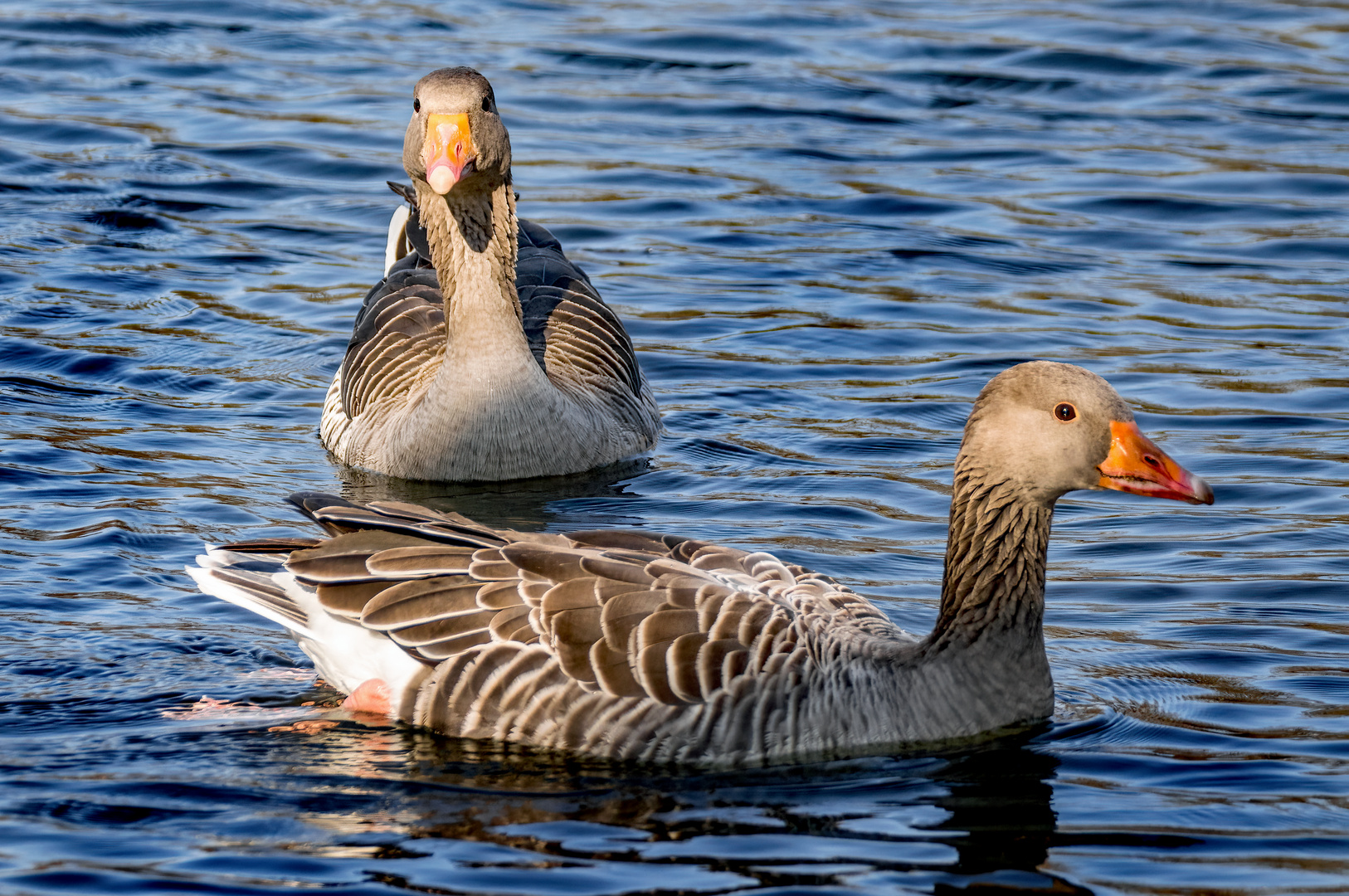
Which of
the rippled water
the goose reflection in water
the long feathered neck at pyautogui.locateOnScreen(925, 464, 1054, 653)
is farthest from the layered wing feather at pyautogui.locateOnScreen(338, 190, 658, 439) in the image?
the goose reflection in water

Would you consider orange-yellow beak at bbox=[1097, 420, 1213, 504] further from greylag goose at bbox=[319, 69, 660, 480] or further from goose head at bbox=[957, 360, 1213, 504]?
greylag goose at bbox=[319, 69, 660, 480]

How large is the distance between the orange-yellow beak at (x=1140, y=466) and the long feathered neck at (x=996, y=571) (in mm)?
364

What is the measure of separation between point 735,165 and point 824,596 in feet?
34.3

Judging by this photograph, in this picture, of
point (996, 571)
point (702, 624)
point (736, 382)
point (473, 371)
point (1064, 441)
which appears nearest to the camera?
point (702, 624)

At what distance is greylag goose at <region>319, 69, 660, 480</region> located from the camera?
36.5ft

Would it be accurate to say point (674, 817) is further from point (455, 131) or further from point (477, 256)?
point (477, 256)

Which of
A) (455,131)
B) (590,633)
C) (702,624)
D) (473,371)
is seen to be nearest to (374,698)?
(590,633)

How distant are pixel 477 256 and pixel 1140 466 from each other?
5.22 metres

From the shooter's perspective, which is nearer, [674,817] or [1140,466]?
[674,817]

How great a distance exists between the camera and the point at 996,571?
7766 mm

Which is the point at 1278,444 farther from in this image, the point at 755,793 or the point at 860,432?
the point at 755,793

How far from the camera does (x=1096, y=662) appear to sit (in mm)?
8742

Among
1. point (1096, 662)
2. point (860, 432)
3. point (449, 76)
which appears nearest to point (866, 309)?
point (860, 432)

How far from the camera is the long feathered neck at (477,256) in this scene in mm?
11578
